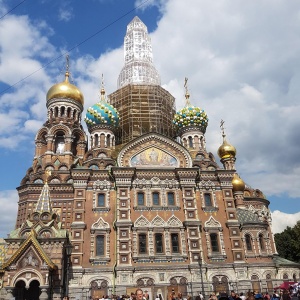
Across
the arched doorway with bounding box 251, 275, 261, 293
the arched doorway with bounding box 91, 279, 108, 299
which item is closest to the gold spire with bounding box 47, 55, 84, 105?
the arched doorway with bounding box 91, 279, 108, 299

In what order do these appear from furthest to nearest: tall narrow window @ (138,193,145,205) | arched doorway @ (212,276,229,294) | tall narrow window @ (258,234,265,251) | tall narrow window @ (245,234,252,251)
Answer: tall narrow window @ (258,234,265,251)
tall narrow window @ (245,234,252,251)
tall narrow window @ (138,193,145,205)
arched doorway @ (212,276,229,294)

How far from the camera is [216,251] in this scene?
21.3 m

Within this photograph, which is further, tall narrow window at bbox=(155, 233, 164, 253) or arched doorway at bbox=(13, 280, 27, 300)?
tall narrow window at bbox=(155, 233, 164, 253)

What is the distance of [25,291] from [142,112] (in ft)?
58.3

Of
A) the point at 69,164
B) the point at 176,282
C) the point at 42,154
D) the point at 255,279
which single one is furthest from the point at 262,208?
the point at 42,154

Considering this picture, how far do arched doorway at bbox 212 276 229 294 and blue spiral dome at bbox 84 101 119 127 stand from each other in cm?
1426

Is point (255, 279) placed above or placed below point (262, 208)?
below

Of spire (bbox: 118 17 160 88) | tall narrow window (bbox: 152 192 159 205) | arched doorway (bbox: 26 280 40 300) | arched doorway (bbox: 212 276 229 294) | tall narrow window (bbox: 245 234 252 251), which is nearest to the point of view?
arched doorway (bbox: 26 280 40 300)

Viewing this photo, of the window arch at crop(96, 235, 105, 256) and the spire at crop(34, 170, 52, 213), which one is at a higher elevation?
the spire at crop(34, 170, 52, 213)

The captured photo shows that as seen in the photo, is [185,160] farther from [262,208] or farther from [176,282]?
[262,208]

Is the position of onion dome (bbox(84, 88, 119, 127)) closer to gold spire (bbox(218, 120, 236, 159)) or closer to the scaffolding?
the scaffolding

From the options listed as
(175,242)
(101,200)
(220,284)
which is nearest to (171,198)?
(175,242)

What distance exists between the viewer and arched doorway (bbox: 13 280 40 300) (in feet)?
55.6

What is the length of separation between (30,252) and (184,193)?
10.1 meters
